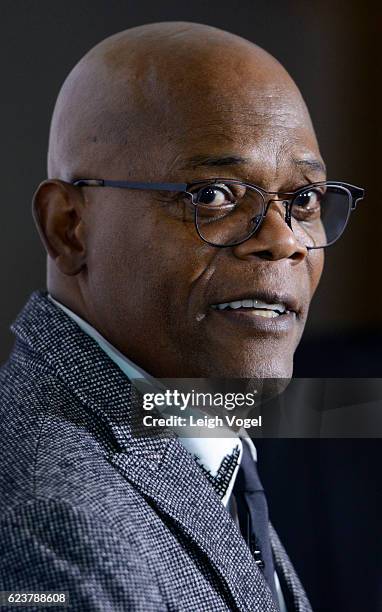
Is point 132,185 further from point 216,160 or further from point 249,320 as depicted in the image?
point 249,320

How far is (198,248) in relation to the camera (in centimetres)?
107

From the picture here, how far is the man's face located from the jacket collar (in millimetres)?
84

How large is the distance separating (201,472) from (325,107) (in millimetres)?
1065

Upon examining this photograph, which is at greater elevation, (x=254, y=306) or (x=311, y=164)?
(x=311, y=164)

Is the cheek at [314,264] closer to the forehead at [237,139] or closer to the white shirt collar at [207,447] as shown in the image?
the forehead at [237,139]

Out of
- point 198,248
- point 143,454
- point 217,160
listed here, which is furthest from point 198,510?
point 217,160

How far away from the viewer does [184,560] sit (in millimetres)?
903

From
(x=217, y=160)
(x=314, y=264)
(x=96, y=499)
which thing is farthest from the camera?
(x=314, y=264)

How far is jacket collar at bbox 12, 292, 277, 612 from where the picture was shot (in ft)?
3.09

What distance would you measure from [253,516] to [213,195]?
424 mm

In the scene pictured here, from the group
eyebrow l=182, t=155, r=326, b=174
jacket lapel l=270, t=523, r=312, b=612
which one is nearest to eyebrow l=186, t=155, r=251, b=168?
eyebrow l=182, t=155, r=326, b=174

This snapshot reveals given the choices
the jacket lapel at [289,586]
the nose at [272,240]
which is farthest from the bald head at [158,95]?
the jacket lapel at [289,586]

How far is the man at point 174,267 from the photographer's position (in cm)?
97

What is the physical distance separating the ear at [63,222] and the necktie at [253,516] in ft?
1.17
